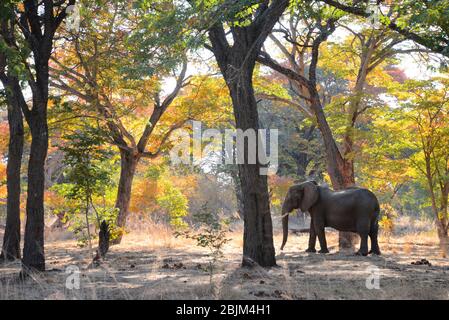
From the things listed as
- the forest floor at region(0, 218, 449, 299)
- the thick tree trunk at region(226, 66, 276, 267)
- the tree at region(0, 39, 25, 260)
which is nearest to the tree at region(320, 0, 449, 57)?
the thick tree trunk at region(226, 66, 276, 267)

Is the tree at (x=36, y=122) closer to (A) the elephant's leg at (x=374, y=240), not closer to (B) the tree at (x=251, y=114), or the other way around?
(B) the tree at (x=251, y=114)

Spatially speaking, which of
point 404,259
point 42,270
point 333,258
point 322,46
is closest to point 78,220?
point 42,270

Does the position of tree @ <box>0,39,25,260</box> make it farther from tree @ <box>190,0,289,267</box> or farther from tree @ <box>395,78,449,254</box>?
tree @ <box>395,78,449,254</box>

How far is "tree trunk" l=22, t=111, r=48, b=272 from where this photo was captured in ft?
31.8

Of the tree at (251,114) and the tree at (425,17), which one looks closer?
the tree at (425,17)

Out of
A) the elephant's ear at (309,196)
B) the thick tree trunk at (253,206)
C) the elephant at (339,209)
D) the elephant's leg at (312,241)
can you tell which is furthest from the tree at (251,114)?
the elephant's leg at (312,241)

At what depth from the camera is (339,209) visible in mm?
14766

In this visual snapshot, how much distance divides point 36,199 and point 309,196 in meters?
7.90

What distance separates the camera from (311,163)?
35.9 meters

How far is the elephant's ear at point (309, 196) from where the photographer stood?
601 inches

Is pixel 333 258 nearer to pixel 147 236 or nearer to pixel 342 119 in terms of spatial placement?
pixel 342 119

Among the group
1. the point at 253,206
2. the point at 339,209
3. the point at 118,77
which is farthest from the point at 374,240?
the point at 118,77

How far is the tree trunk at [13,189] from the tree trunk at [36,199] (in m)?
2.59
